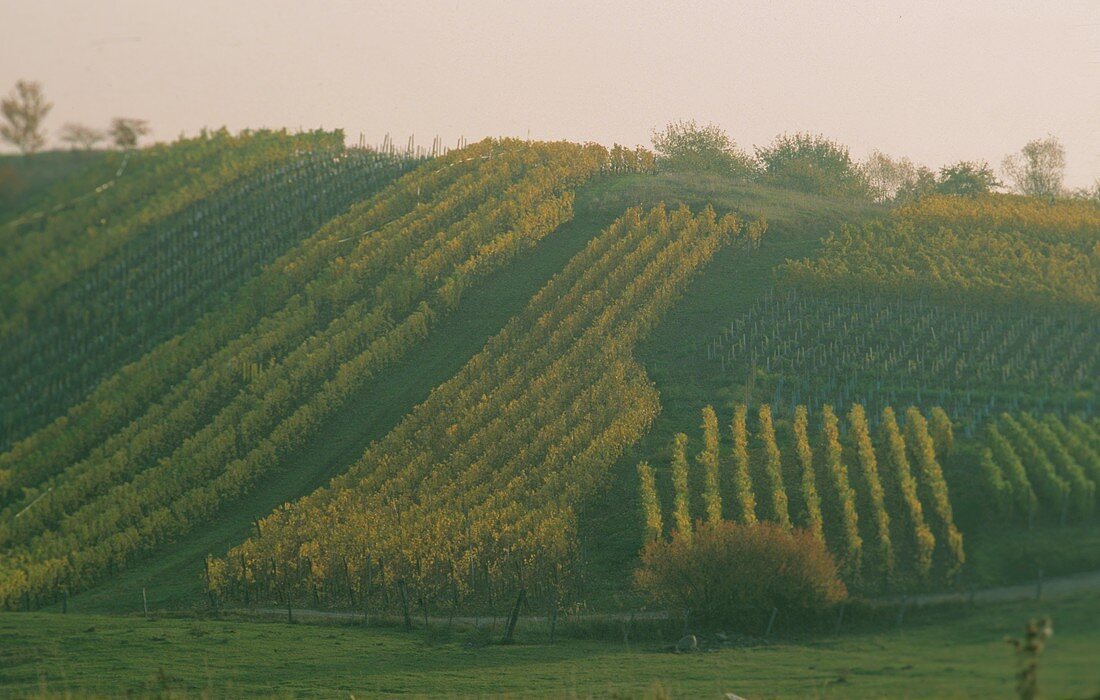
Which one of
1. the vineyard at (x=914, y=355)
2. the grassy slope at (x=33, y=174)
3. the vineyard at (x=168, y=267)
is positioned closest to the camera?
the grassy slope at (x=33, y=174)

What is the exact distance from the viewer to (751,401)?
51.9 metres

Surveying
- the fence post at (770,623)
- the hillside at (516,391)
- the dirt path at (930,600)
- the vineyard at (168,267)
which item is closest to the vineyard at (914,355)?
the hillside at (516,391)

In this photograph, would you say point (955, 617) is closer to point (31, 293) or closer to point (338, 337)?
point (31, 293)

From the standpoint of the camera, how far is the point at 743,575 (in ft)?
118

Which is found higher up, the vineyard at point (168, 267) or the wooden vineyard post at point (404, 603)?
the vineyard at point (168, 267)

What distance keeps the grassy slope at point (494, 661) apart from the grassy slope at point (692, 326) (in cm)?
674

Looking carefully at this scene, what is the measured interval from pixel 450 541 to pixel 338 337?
70.8ft

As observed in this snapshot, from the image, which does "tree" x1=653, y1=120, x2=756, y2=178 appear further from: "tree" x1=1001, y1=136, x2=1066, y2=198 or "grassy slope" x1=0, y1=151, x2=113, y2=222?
"grassy slope" x1=0, y1=151, x2=113, y2=222

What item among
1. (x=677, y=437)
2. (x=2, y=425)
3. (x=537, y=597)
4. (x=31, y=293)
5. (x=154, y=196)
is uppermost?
(x=154, y=196)

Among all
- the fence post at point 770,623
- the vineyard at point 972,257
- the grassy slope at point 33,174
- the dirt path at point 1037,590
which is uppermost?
the grassy slope at point 33,174

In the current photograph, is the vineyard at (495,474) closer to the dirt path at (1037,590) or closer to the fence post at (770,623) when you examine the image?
the fence post at (770,623)

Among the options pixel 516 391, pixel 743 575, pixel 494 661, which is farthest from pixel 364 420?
pixel 743 575

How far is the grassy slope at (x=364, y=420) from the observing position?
45000 mm

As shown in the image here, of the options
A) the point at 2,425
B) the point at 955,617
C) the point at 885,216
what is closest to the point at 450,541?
the point at 2,425
